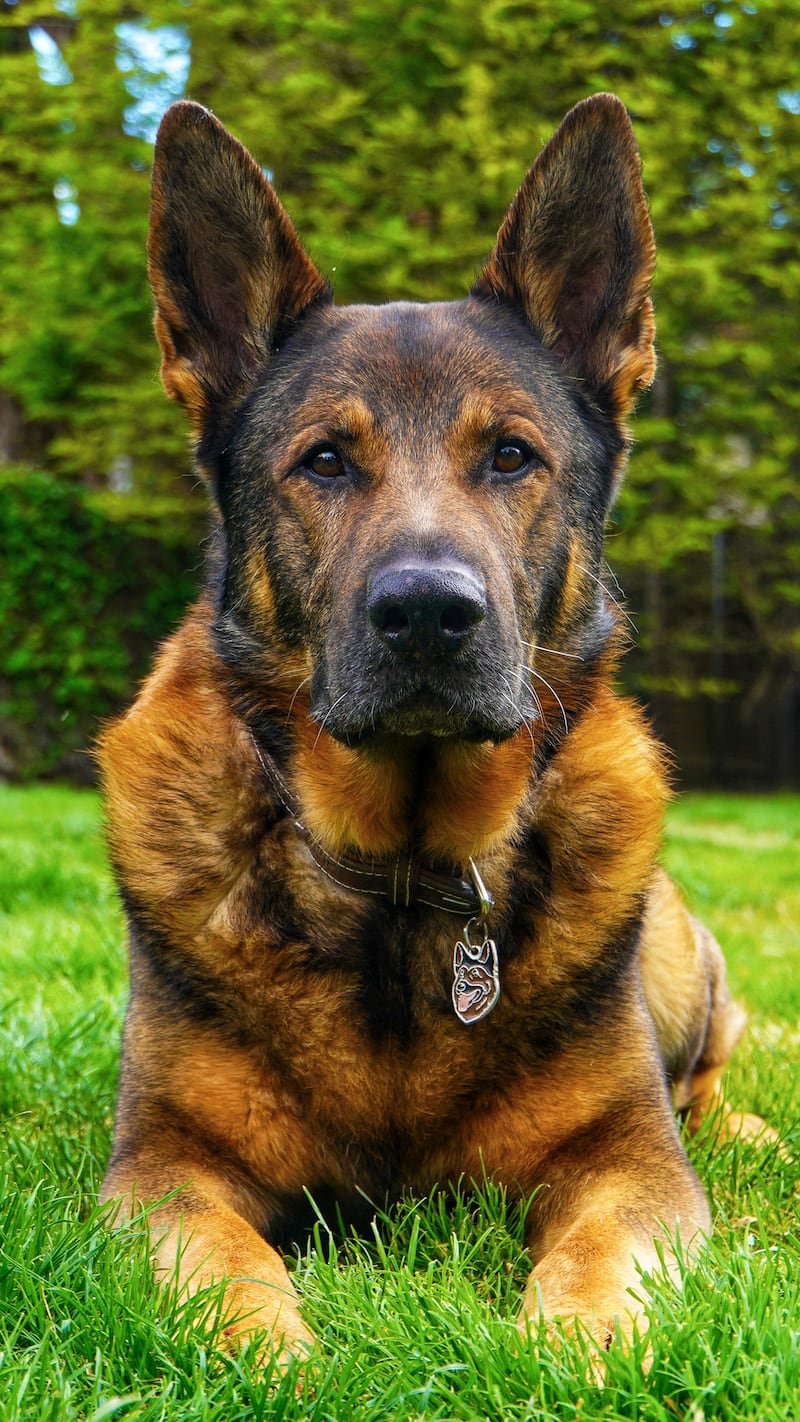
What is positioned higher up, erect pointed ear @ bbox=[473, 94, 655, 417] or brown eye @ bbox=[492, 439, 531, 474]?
erect pointed ear @ bbox=[473, 94, 655, 417]

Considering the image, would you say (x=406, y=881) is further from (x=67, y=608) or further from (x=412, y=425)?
(x=67, y=608)

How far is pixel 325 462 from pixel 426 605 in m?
0.66

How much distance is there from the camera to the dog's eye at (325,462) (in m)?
2.83

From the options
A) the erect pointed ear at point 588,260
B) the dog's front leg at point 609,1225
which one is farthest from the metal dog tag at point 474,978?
the erect pointed ear at point 588,260

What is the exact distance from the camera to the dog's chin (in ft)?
8.06

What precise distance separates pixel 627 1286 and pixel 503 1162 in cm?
49

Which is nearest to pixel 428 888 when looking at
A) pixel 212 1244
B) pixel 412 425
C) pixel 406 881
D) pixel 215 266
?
pixel 406 881

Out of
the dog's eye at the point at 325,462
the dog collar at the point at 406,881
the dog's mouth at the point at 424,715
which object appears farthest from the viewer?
the dog's eye at the point at 325,462

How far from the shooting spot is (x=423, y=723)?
2.49 meters

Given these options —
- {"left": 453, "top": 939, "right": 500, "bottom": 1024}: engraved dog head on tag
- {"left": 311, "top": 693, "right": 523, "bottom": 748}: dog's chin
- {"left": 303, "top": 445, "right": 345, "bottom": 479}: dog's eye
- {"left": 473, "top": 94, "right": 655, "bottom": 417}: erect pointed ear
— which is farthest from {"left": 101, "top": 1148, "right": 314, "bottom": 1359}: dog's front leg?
{"left": 473, "top": 94, "right": 655, "bottom": 417}: erect pointed ear

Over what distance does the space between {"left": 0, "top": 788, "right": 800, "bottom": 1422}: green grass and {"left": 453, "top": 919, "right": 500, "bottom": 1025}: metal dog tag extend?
0.35 metres

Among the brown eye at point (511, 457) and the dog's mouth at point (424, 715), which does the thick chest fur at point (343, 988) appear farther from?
the brown eye at point (511, 457)

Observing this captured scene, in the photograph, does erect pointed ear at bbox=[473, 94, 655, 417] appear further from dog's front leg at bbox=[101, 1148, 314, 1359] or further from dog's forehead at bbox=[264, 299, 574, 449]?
dog's front leg at bbox=[101, 1148, 314, 1359]

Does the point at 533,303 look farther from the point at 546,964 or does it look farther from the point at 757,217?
the point at 757,217
